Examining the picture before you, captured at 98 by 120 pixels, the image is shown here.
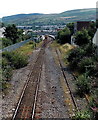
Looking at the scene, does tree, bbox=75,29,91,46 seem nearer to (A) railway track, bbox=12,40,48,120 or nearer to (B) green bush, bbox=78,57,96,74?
(B) green bush, bbox=78,57,96,74

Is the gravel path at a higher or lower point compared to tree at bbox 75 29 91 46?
lower

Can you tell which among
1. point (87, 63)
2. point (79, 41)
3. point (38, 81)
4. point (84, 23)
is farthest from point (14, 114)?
point (84, 23)

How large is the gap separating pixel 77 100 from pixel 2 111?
4482 mm

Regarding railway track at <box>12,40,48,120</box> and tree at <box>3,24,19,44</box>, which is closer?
railway track at <box>12,40,48,120</box>

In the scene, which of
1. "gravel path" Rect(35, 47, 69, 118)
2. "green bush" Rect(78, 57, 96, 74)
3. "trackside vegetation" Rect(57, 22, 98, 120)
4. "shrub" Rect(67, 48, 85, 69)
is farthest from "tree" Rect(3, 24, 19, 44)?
"gravel path" Rect(35, 47, 69, 118)

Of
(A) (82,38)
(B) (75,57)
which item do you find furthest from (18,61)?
(A) (82,38)

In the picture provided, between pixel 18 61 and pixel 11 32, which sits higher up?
pixel 11 32

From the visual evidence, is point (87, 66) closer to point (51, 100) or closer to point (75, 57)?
point (75, 57)

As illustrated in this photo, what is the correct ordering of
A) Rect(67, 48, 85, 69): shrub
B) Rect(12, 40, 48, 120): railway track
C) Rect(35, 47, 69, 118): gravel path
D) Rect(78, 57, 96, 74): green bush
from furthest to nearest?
Rect(67, 48, 85, 69): shrub → Rect(78, 57, 96, 74): green bush → Rect(35, 47, 69, 118): gravel path → Rect(12, 40, 48, 120): railway track

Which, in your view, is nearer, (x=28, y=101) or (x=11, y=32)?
(x=28, y=101)

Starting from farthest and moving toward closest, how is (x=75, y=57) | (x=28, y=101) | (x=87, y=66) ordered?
(x=75, y=57), (x=87, y=66), (x=28, y=101)

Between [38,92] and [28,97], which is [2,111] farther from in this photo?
[38,92]

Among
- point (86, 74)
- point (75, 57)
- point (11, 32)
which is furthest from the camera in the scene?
point (11, 32)

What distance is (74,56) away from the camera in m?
25.4
